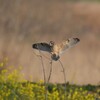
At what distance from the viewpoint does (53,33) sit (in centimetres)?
1908

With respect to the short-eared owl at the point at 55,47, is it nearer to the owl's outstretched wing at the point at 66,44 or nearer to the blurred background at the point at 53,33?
the owl's outstretched wing at the point at 66,44

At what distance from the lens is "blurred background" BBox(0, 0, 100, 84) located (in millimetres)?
12469

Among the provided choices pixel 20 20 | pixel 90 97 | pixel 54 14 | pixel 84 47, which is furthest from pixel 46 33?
pixel 90 97

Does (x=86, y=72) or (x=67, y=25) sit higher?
(x=67, y=25)

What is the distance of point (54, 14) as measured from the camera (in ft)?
74.0

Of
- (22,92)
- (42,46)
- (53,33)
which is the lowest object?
(22,92)

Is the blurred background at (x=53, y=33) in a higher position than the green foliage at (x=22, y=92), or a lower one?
higher

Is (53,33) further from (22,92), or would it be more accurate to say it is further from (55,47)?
(55,47)

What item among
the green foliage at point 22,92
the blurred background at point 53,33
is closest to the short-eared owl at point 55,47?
the green foliage at point 22,92

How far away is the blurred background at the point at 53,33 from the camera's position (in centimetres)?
1247

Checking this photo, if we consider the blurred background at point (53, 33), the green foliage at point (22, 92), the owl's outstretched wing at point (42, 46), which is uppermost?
the blurred background at point (53, 33)

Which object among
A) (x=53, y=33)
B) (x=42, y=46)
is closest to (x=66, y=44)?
Answer: (x=42, y=46)

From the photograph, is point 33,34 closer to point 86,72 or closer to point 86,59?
point 86,59

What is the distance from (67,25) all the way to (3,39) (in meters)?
5.40
